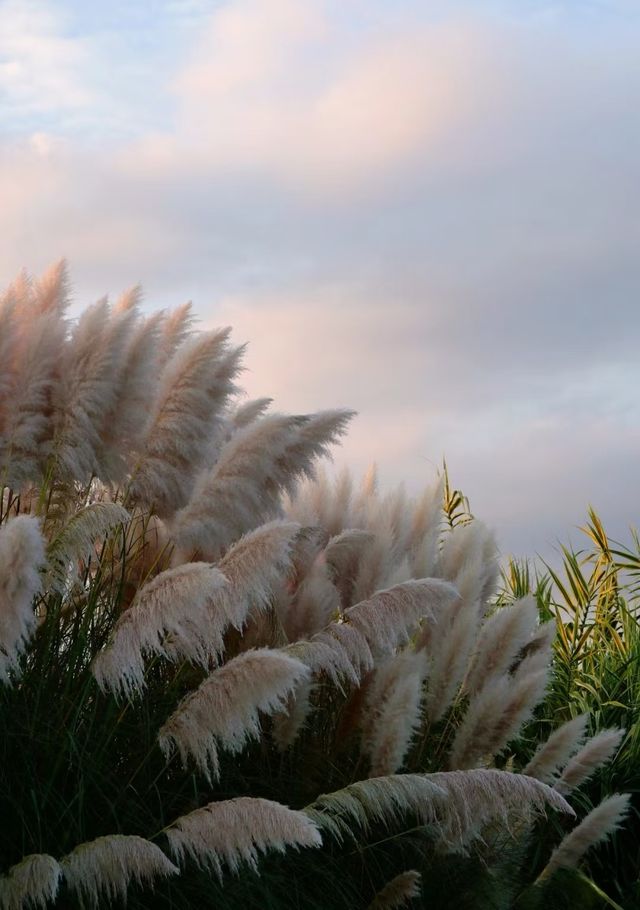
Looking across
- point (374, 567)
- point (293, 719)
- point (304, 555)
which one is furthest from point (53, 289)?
point (293, 719)

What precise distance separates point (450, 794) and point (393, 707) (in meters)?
0.50

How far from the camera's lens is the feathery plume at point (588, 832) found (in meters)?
3.47

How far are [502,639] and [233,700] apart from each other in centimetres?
133

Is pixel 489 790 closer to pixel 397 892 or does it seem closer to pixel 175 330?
pixel 397 892

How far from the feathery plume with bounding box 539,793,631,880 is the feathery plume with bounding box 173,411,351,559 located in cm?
130

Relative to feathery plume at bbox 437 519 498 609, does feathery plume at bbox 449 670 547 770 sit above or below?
below

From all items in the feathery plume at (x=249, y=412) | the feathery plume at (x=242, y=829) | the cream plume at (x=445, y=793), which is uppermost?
the feathery plume at (x=249, y=412)

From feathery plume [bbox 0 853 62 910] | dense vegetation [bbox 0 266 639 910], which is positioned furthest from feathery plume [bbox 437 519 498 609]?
feathery plume [bbox 0 853 62 910]

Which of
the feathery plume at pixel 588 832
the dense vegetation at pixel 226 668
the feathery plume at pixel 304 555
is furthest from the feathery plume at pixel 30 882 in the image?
the feathery plume at pixel 588 832

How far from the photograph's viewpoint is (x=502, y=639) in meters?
3.69

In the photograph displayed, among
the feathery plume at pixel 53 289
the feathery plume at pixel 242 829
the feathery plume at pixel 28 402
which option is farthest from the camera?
the feathery plume at pixel 53 289

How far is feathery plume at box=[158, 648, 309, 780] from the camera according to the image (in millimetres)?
2502

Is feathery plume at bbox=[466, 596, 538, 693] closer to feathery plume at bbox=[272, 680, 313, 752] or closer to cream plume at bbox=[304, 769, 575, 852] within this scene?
feathery plume at bbox=[272, 680, 313, 752]

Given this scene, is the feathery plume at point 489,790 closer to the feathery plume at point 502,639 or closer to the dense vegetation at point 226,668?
the dense vegetation at point 226,668
